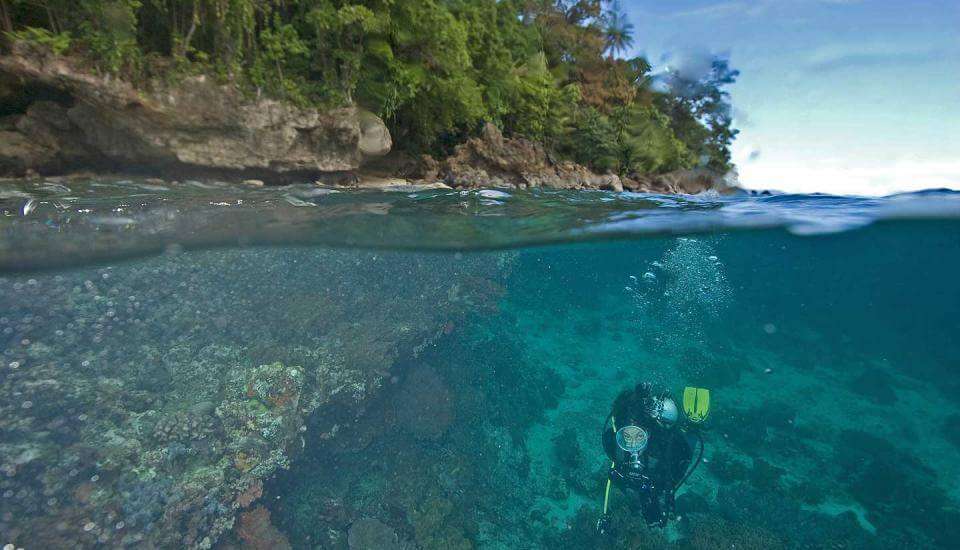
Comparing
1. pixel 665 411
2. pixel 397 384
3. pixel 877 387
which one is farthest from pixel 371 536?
pixel 877 387

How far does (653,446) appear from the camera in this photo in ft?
29.2

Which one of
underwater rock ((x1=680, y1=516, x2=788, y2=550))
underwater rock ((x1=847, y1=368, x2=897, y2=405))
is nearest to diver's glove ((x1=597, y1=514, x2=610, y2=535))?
underwater rock ((x1=680, y1=516, x2=788, y2=550))

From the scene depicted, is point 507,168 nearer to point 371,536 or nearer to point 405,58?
point 405,58

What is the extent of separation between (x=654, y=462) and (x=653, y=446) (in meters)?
0.41

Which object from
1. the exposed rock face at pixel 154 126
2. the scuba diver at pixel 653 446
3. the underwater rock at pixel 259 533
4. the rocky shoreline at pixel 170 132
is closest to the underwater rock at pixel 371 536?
the underwater rock at pixel 259 533

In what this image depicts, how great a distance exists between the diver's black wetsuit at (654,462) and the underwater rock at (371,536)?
5.40 meters

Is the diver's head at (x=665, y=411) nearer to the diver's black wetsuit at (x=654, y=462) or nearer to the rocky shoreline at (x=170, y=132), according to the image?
the diver's black wetsuit at (x=654, y=462)

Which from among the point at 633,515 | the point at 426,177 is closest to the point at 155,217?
the point at 426,177

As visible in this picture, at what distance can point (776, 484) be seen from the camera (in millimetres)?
12164

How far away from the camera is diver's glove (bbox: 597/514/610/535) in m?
9.98

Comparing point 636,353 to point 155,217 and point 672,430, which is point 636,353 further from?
point 155,217

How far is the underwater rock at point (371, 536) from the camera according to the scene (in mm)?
10312

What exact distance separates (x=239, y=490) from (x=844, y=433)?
57.5ft

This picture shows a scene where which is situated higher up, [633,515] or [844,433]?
[844,433]
